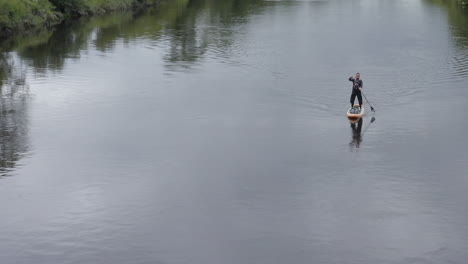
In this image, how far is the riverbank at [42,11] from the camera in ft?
290

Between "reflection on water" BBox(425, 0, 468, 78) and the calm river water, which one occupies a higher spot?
"reflection on water" BBox(425, 0, 468, 78)

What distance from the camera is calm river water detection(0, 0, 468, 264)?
27625 mm

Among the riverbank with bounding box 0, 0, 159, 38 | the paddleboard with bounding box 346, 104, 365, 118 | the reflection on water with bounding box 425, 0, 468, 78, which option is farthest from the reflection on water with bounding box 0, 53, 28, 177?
the reflection on water with bounding box 425, 0, 468, 78

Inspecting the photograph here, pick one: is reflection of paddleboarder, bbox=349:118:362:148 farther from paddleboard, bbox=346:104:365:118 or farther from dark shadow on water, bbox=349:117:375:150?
paddleboard, bbox=346:104:365:118

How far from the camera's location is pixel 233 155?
38156 millimetres

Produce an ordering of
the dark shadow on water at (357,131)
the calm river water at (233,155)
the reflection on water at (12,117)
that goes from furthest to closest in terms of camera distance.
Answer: the dark shadow on water at (357,131)
the reflection on water at (12,117)
the calm river water at (233,155)

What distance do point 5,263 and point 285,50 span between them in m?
52.5

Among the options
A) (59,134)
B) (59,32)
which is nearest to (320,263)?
(59,134)

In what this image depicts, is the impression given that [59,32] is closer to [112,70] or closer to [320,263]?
[112,70]

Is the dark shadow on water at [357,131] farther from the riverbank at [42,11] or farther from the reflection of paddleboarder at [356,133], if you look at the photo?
the riverbank at [42,11]

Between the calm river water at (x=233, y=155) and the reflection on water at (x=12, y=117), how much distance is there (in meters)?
0.18

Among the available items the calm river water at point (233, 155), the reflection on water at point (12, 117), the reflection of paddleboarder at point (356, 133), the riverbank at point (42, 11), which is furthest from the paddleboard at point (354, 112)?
the riverbank at point (42, 11)

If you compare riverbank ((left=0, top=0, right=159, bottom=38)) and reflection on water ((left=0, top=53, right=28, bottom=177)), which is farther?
riverbank ((left=0, top=0, right=159, bottom=38))

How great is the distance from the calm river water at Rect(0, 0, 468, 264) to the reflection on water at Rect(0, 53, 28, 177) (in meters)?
0.18
